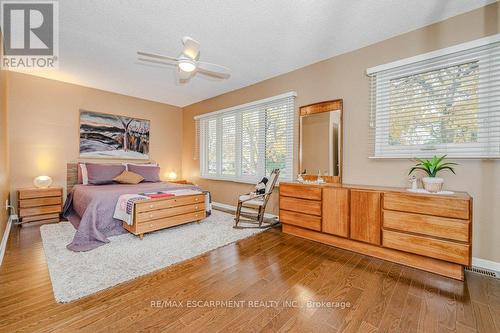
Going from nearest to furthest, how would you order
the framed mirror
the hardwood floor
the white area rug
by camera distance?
the hardwood floor, the white area rug, the framed mirror

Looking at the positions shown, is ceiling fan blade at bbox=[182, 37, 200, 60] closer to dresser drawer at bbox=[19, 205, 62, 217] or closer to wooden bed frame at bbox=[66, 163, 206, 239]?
wooden bed frame at bbox=[66, 163, 206, 239]

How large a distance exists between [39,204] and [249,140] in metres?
3.82

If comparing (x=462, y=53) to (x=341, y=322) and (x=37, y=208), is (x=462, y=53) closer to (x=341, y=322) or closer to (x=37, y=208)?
(x=341, y=322)

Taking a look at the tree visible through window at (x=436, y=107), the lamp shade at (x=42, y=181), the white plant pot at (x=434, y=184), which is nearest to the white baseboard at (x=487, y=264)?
the white plant pot at (x=434, y=184)

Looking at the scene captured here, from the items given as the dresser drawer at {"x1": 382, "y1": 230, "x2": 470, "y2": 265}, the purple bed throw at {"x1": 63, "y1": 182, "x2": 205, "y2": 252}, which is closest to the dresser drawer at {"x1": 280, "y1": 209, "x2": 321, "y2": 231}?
the dresser drawer at {"x1": 382, "y1": 230, "x2": 470, "y2": 265}

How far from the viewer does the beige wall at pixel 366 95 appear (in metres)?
2.15

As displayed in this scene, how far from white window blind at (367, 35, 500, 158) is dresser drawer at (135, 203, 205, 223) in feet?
9.18

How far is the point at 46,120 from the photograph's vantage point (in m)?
4.04

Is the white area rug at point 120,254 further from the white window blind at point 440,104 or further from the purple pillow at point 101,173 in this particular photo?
the white window blind at point 440,104

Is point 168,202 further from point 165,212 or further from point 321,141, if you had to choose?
point 321,141

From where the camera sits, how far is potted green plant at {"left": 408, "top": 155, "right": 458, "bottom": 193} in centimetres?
220

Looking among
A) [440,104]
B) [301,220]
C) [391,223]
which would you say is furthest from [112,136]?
[440,104]

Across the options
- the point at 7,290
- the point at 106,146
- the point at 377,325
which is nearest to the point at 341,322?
the point at 377,325

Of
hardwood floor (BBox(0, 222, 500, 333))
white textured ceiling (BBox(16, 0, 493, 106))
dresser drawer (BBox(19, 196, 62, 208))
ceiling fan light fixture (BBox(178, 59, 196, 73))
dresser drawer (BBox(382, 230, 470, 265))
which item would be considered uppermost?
white textured ceiling (BBox(16, 0, 493, 106))
